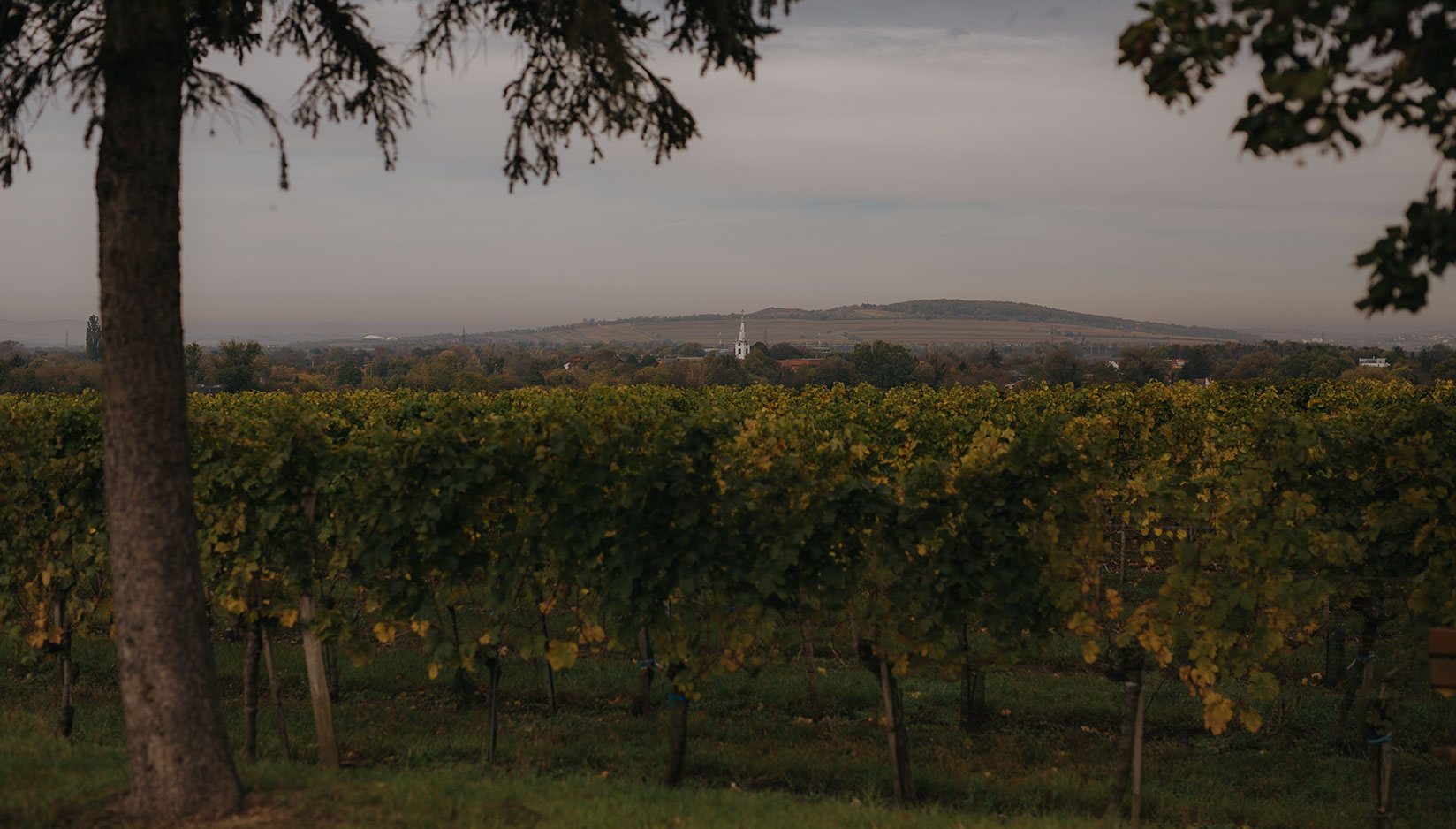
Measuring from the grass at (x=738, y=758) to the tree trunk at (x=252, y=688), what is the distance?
24cm

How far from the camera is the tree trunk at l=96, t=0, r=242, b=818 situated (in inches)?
188

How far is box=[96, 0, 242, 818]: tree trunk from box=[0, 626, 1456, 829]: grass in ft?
1.55

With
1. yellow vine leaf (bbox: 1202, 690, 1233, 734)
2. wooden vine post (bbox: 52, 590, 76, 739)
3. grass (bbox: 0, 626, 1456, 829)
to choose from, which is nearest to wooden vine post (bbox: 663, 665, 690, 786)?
grass (bbox: 0, 626, 1456, 829)

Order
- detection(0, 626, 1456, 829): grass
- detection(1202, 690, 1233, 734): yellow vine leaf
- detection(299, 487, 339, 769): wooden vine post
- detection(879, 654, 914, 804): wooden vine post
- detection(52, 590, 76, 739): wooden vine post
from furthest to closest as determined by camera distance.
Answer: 1. detection(52, 590, 76, 739): wooden vine post
2. detection(299, 487, 339, 769): wooden vine post
3. detection(879, 654, 914, 804): wooden vine post
4. detection(1202, 690, 1233, 734): yellow vine leaf
5. detection(0, 626, 1456, 829): grass

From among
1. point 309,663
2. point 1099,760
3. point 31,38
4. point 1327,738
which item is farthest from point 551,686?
point 1327,738

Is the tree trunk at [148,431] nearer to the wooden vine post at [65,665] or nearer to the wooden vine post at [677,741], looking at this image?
the wooden vine post at [677,741]

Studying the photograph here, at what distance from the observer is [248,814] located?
4973mm

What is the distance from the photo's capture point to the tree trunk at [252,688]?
25.6 feet

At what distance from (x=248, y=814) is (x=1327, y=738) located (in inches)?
362

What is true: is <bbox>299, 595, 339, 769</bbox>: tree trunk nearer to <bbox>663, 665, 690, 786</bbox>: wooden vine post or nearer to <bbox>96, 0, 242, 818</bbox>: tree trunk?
<bbox>96, 0, 242, 818</bbox>: tree trunk

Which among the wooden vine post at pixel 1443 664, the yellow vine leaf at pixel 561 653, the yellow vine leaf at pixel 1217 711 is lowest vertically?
the yellow vine leaf at pixel 1217 711

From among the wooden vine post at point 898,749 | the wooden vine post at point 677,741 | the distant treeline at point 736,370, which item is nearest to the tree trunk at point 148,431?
the wooden vine post at point 677,741

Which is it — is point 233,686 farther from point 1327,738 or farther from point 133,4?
point 1327,738

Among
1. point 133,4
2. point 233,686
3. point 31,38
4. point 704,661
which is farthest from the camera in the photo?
point 233,686
